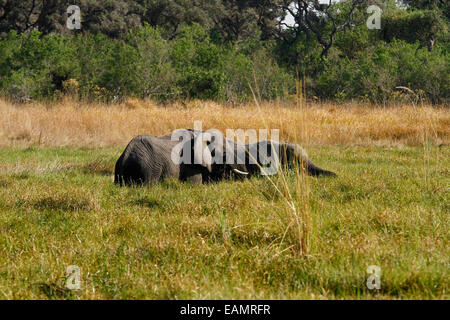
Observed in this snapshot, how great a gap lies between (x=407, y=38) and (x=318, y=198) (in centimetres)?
3176

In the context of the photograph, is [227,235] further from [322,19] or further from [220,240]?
[322,19]

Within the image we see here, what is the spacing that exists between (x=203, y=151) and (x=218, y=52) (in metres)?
20.7

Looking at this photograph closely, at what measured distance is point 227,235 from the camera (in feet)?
12.1

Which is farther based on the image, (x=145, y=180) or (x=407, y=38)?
(x=407, y=38)

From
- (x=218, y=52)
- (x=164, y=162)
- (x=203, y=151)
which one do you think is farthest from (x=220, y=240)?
(x=218, y=52)

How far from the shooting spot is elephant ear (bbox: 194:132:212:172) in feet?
20.7

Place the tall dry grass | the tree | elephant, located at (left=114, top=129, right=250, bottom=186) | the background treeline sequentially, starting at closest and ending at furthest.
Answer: elephant, located at (left=114, top=129, right=250, bottom=186) < the tall dry grass < the background treeline < the tree

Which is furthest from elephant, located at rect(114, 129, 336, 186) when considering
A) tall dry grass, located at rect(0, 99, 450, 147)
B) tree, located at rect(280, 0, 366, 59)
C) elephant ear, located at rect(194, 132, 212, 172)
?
tree, located at rect(280, 0, 366, 59)

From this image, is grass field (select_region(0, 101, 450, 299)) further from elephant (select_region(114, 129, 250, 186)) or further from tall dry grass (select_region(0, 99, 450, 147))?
tall dry grass (select_region(0, 99, 450, 147))

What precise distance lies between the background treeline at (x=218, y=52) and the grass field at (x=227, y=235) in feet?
28.1

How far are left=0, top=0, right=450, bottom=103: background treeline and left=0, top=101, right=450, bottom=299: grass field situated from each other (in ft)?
28.1

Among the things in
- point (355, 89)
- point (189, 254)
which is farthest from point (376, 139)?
point (355, 89)
